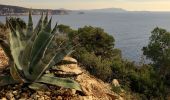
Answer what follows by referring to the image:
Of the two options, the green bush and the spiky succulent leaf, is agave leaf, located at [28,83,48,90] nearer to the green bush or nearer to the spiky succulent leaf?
the spiky succulent leaf

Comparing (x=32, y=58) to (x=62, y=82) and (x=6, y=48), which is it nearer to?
(x=6, y=48)

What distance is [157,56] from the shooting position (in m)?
35.7

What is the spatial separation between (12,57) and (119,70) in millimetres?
5217

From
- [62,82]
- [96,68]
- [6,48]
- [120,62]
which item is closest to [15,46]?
[6,48]

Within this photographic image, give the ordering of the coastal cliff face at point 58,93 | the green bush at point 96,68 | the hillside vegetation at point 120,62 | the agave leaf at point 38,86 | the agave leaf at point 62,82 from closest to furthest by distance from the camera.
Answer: the coastal cliff face at point 58,93
the agave leaf at point 38,86
the agave leaf at point 62,82
the green bush at point 96,68
the hillside vegetation at point 120,62

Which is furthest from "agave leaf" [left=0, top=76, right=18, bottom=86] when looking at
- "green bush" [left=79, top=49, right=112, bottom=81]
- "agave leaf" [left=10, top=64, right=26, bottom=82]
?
"green bush" [left=79, top=49, right=112, bottom=81]

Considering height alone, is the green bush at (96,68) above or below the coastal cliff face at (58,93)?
below

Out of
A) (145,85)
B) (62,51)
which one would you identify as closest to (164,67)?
(145,85)

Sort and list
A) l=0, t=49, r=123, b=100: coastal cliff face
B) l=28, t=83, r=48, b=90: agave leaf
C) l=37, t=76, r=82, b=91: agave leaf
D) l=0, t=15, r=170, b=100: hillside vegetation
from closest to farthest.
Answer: l=0, t=49, r=123, b=100: coastal cliff face
l=28, t=83, r=48, b=90: agave leaf
l=37, t=76, r=82, b=91: agave leaf
l=0, t=15, r=170, b=100: hillside vegetation

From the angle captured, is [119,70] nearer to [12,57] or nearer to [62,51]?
[62,51]

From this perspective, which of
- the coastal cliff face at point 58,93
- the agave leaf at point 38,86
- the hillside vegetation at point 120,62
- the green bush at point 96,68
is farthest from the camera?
the hillside vegetation at point 120,62

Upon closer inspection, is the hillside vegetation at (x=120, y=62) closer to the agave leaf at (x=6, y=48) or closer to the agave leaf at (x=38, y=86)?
the agave leaf at (x=6, y=48)

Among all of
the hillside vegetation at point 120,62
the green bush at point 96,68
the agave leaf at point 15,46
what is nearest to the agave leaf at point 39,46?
the agave leaf at point 15,46

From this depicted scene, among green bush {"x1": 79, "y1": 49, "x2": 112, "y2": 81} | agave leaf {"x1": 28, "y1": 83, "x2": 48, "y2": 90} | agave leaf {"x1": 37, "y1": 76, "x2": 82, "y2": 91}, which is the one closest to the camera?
agave leaf {"x1": 28, "y1": 83, "x2": 48, "y2": 90}
